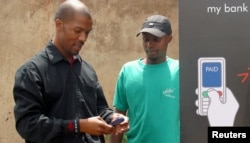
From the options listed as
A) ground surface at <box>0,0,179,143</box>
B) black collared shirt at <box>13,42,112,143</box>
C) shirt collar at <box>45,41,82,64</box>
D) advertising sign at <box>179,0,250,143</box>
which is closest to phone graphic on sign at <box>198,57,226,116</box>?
advertising sign at <box>179,0,250,143</box>

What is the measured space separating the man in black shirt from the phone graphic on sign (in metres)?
0.51

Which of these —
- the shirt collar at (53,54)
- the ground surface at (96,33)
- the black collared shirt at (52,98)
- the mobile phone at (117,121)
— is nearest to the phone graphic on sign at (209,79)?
the mobile phone at (117,121)

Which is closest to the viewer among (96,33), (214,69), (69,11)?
(214,69)

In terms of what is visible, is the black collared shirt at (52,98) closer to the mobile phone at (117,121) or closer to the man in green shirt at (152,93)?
the mobile phone at (117,121)

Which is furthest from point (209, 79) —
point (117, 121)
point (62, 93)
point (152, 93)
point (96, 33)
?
point (96, 33)

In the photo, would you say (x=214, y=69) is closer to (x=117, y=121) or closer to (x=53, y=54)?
(x=117, y=121)

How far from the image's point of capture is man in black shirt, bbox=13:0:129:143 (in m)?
2.79

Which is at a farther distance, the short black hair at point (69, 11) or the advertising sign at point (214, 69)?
Answer: the short black hair at point (69, 11)

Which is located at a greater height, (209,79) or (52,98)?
(209,79)

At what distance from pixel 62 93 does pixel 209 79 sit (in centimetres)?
75

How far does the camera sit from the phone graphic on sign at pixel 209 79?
2.61m

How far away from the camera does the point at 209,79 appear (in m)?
2.67

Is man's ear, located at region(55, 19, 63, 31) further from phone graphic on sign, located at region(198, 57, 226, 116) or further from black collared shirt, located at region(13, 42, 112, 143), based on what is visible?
phone graphic on sign, located at region(198, 57, 226, 116)

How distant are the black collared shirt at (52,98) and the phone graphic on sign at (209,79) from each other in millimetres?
637
